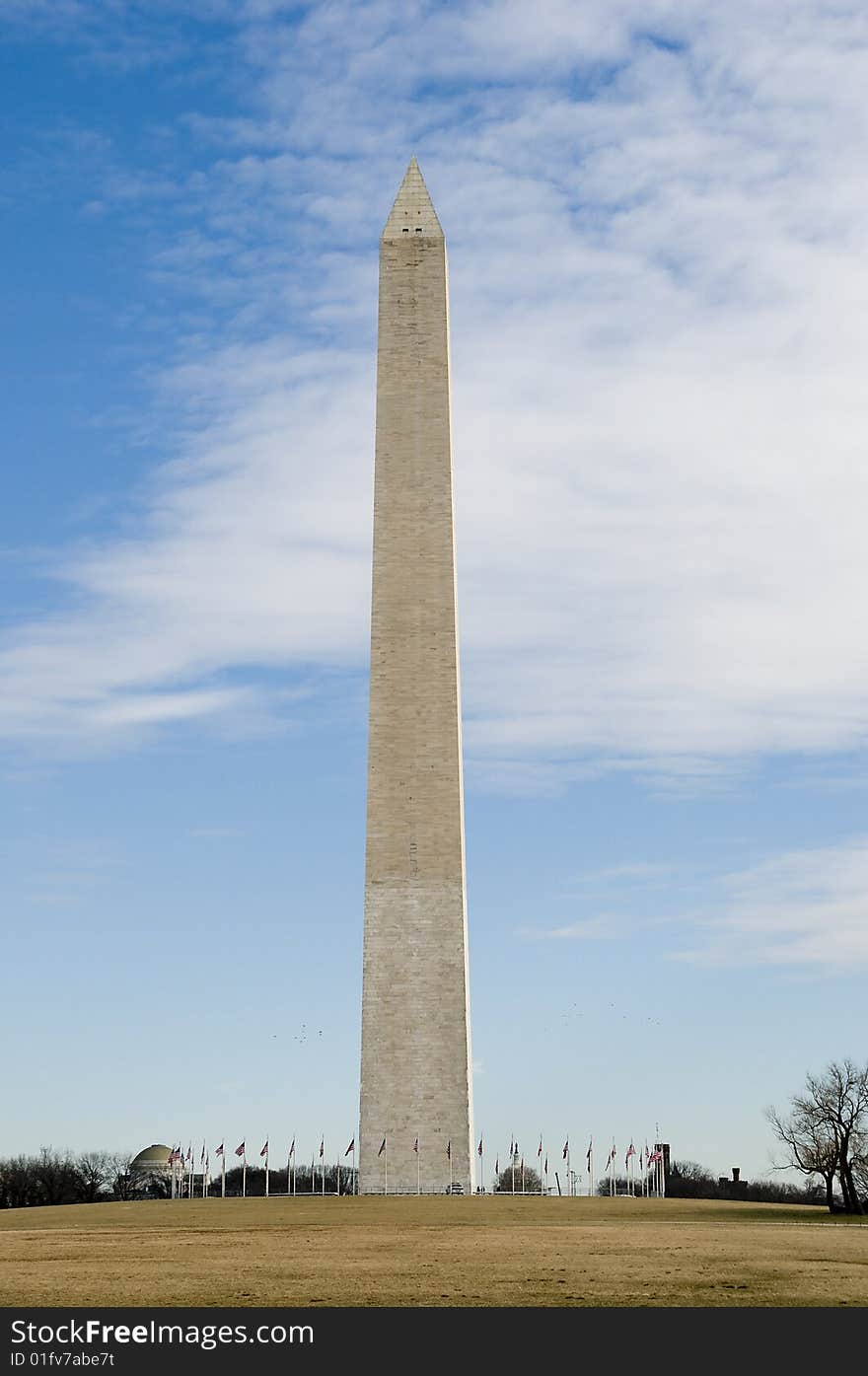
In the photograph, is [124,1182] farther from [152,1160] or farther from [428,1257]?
[428,1257]

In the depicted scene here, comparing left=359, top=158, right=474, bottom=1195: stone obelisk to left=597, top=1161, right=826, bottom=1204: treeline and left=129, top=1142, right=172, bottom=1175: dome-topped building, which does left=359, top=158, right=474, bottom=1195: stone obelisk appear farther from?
left=129, top=1142, right=172, bottom=1175: dome-topped building

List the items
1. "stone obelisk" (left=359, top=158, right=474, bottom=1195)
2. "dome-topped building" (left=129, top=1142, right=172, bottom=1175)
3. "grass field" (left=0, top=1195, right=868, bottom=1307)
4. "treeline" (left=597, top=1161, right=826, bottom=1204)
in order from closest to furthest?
1. "grass field" (left=0, top=1195, right=868, bottom=1307)
2. "stone obelisk" (left=359, top=158, right=474, bottom=1195)
3. "treeline" (left=597, top=1161, right=826, bottom=1204)
4. "dome-topped building" (left=129, top=1142, right=172, bottom=1175)

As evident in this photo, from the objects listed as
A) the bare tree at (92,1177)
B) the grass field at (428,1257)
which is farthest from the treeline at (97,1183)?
the grass field at (428,1257)

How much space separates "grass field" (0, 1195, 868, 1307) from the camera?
2055 cm

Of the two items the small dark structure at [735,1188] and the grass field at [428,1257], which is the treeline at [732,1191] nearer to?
the small dark structure at [735,1188]

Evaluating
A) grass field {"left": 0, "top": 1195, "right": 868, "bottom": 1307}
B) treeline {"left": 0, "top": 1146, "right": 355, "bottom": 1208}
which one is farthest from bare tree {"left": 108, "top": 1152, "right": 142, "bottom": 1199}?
grass field {"left": 0, "top": 1195, "right": 868, "bottom": 1307}

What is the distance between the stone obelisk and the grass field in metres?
4.69

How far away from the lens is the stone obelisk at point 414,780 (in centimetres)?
4641

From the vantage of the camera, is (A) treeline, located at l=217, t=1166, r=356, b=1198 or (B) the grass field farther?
(A) treeline, located at l=217, t=1166, r=356, b=1198

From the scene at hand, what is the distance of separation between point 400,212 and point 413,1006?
2557cm

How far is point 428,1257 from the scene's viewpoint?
2555 cm

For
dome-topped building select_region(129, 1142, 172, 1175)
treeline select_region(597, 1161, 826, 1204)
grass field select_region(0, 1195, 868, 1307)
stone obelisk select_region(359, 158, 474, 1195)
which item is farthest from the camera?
dome-topped building select_region(129, 1142, 172, 1175)

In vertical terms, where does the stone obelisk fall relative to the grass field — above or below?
above
